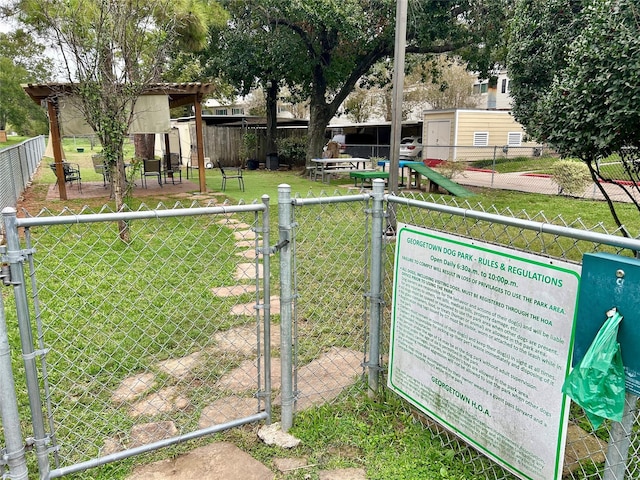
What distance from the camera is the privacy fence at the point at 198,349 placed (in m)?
1.97

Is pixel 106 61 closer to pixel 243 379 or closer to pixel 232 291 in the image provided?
pixel 232 291

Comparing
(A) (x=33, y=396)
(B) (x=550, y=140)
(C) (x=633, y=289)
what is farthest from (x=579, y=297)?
(B) (x=550, y=140)

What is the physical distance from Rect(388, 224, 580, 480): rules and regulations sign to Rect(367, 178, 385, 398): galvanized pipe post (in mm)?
156

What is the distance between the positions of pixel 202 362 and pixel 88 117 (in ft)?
16.5

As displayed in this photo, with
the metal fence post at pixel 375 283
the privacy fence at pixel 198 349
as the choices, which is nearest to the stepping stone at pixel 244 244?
the privacy fence at pixel 198 349

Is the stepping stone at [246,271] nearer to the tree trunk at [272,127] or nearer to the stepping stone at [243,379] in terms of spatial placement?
the stepping stone at [243,379]

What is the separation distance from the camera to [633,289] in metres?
1.48

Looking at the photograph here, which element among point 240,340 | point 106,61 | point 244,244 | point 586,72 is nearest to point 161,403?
point 240,340

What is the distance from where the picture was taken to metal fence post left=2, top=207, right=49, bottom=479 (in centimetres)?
184

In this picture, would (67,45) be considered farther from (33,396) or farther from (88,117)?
(33,396)

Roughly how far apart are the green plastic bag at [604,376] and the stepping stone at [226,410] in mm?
1844

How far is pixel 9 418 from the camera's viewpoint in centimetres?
195

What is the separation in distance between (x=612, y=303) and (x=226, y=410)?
2.14m

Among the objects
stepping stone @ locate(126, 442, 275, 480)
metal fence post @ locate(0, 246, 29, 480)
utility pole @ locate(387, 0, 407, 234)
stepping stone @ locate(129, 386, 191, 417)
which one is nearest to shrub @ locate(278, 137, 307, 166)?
utility pole @ locate(387, 0, 407, 234)
